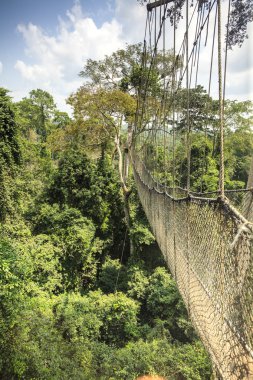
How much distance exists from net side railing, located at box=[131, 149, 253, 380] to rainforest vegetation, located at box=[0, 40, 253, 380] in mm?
2350

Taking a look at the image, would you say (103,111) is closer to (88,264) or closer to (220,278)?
(88,264)

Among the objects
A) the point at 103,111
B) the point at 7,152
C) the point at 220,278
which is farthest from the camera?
the point at 103,111

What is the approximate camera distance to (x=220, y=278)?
121 centimetres

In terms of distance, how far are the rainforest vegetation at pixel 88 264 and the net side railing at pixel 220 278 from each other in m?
2.35

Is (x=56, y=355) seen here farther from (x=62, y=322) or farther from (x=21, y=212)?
(x=21, y=212)

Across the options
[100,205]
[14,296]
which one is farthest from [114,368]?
[100,205]

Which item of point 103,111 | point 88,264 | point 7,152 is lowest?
point 88,264

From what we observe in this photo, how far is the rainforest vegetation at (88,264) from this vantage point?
170 inches

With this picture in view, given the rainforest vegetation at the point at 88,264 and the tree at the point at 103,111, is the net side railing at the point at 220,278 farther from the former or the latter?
the tree at the point at 103,111

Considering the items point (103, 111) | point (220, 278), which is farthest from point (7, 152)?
point (220, 278)

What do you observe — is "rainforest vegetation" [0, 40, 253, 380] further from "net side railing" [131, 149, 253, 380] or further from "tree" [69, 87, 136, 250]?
"net side railing" [131, 149, 253, 380]

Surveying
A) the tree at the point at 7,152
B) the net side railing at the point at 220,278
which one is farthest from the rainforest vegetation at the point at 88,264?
the net side railing at the point at 220,278

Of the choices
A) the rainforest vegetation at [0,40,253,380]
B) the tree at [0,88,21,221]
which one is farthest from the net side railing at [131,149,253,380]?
the tree at [0,88,21,221]

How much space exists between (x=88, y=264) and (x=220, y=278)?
663 centimetres
